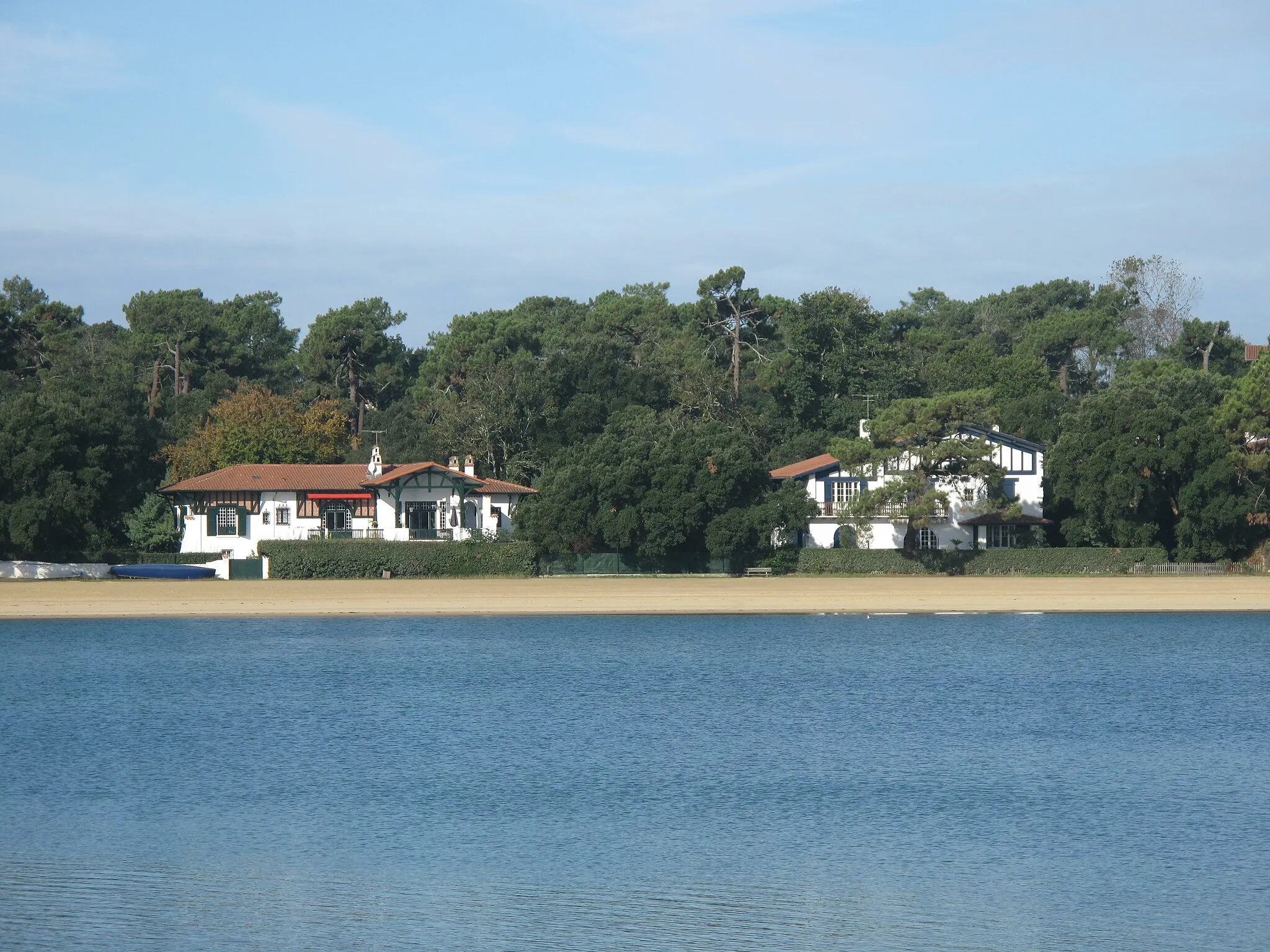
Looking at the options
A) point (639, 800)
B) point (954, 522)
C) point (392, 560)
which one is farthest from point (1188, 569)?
point (639, 800)

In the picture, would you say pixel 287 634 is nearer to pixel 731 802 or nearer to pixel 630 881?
pixel 731 802

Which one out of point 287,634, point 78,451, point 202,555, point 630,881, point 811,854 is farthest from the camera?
point 202,555

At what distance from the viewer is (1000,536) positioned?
7319 centimetres

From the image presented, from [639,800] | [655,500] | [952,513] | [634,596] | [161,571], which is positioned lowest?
[639,800]

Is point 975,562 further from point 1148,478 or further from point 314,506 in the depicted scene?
point 314,506

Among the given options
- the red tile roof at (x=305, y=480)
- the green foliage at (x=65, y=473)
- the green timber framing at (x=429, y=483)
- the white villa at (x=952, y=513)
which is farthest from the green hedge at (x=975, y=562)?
the green foliage at (x=65, y=473)

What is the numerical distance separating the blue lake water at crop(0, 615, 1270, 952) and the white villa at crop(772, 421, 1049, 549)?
25.7 metres

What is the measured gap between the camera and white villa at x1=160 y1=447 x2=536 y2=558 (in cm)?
7631

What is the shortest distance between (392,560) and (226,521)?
11.7m

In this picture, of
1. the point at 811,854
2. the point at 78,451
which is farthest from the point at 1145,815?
the point at 78,451

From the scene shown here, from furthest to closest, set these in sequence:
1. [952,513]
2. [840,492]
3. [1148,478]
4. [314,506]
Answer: [314,506]
[840,492]
[952,513]
[1148,478]

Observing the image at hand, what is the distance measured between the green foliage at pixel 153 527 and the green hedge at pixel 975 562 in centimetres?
3239

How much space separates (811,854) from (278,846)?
806cm

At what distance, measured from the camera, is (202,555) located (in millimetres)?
73562
